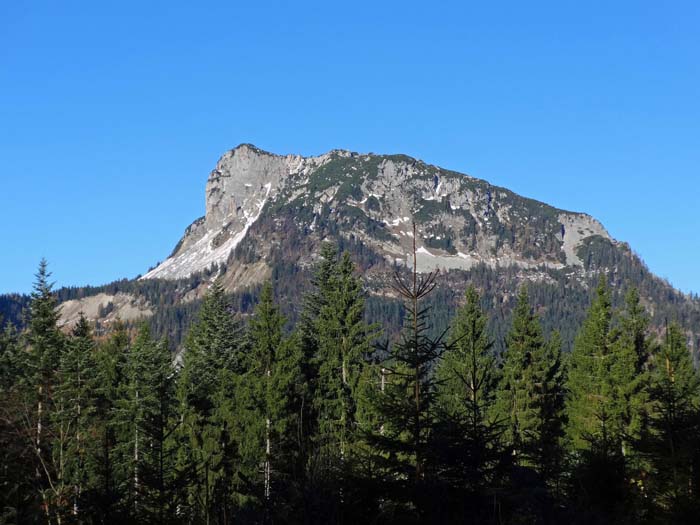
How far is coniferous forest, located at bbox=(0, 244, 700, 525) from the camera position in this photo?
15.3 meters

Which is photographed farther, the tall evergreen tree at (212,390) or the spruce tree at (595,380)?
the spruce tree at (595,380)

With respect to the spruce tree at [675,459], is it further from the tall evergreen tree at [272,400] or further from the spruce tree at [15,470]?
the tall evergreen tree at [272,400]

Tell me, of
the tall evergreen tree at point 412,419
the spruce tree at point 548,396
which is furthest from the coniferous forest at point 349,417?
the spruce tree at point 548,396

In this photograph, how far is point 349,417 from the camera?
48594 millimetres

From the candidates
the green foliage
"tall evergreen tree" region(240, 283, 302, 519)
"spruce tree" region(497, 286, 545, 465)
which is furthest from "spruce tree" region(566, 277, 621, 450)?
"tall evergreen tree" region(240, 283, 302, 519)

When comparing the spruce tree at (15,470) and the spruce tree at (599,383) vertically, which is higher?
the spruce tree at (599,383)

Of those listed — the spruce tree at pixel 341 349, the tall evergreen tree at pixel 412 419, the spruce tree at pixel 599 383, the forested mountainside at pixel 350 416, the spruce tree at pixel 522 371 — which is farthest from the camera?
the spruce tree at pixel 522 371

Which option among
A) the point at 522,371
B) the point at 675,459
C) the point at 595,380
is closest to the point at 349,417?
the point at 522,371

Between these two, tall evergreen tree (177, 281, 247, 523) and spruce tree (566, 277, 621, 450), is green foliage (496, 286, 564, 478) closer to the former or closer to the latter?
spruce tree (566, 277, 621, 450)

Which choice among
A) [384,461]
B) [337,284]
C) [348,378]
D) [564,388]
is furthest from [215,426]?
[384,461]

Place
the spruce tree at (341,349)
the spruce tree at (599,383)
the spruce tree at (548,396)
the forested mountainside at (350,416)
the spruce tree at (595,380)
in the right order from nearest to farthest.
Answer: the forested mountainside at (350,416), the spruce tree at (599,383), the spruce tree at (595,380), the spruce tree at (341,349), the spruce tree at (548,396)

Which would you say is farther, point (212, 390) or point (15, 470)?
point (212, 390)

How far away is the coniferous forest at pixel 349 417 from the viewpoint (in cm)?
1528

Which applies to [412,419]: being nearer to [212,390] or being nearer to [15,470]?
[15,470]
